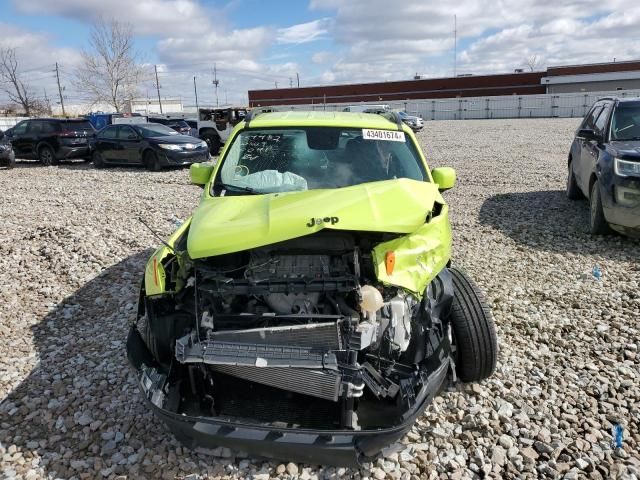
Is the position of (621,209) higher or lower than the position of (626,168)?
lower

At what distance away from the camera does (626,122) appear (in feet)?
22.9

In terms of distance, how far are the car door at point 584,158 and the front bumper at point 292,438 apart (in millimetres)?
6049

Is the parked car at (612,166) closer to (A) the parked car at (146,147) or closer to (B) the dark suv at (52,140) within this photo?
(A) the parked car at (146,147)

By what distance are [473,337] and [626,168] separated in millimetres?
4217

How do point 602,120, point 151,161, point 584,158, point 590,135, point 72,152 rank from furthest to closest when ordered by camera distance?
point 72,152 → point 151,161 → point 584,158 → point 602,120 → point 590,135

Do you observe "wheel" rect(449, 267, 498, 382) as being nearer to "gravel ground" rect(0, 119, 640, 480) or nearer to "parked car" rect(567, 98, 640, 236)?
"gravel ground" rect(0, 119, 640, 480)

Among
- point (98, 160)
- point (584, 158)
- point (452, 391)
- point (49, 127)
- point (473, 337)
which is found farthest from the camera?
point (49, 127)

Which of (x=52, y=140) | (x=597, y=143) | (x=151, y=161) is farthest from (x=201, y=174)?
(x=52, y=140)

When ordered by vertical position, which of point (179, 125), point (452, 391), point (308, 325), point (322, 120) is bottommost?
point (452, 391)

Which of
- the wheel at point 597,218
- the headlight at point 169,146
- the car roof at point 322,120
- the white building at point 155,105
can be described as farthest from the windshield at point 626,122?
the white building at point 155,105

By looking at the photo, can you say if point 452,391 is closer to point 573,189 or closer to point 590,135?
point 590,135

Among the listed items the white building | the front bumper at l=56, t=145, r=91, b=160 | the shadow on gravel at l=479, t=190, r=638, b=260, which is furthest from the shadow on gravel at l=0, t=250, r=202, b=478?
the white building

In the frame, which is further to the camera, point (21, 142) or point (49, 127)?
point (21, 142)

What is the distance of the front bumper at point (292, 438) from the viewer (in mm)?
2385
